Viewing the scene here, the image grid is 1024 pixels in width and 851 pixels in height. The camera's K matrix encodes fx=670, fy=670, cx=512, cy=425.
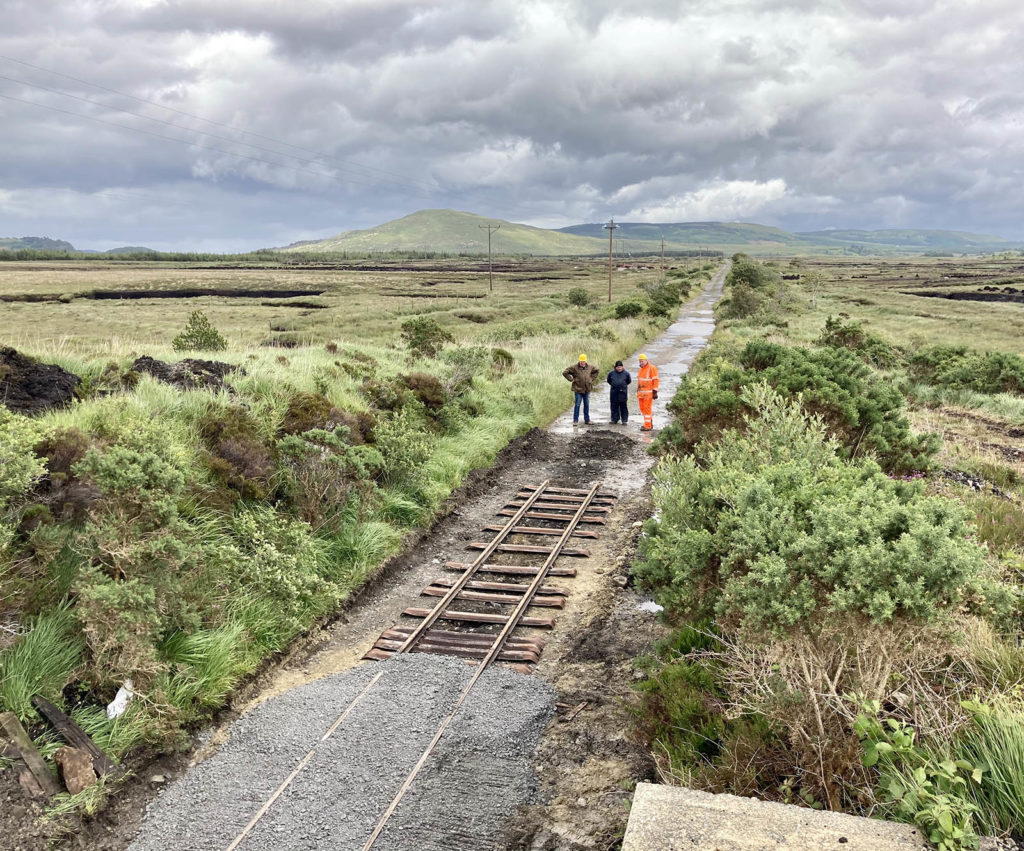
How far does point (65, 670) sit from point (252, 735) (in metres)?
1.69

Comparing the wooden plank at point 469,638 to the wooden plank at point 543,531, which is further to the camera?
the wooden plank at point 543,531

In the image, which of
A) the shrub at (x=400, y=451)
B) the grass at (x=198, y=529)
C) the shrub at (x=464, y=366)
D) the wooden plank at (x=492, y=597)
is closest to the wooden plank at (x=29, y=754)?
the grass at (x=198, y=529)

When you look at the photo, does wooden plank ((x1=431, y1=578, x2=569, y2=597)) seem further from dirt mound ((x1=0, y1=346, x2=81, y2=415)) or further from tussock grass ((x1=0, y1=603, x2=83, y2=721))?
dirt mound ((x1=0, y1=346, x2=81, y2=415))

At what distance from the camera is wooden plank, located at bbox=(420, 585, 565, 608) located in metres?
8.24

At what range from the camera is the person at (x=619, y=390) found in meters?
17.0

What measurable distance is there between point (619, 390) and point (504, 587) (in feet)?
30.8

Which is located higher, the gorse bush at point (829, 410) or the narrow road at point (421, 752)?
the gorse bush at point (829, 410)

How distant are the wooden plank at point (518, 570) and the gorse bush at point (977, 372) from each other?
20.1m

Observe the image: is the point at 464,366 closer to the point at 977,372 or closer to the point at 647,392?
the point at 647,392

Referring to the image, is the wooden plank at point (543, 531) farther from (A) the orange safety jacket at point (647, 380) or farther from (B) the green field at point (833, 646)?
(A) the orange safety jacket at point (647, 380)

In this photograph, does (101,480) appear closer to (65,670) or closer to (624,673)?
(65,670)

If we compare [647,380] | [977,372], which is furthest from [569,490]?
[977,372]

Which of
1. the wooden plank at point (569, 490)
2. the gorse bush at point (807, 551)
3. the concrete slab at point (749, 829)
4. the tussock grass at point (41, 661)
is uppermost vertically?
the gorse bush at point (807, 551)

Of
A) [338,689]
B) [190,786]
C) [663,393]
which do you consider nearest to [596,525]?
[338,689]
